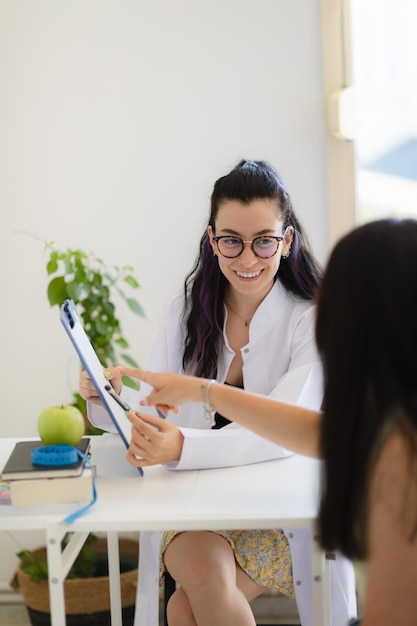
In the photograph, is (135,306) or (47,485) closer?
(47,485)

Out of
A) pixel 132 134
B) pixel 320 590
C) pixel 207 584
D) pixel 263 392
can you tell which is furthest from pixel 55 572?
pixel 132 134

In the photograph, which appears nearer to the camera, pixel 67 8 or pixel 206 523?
pixel 206 523

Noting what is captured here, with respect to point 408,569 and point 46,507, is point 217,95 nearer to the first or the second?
point 46,507

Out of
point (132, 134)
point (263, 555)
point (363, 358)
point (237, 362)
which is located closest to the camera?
point (363, 358)

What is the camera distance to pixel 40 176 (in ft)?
10.7

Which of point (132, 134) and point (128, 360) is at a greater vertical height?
point (132, 134)

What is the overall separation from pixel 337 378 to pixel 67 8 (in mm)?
2378

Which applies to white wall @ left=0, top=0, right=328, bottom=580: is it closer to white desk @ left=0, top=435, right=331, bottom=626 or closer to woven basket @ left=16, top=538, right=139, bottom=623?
woven basket @ left=16, top=538, right=139, bottom=623

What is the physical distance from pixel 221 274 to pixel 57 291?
0.80m

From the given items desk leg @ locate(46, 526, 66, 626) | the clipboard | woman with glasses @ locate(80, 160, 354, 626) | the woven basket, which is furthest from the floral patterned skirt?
the woven basket

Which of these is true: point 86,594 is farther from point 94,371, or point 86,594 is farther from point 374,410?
point 374,410

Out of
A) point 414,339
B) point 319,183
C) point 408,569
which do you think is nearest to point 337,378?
point 414,339

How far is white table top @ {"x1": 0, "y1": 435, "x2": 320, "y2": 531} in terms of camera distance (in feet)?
5.10

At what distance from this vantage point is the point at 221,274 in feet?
7.79
